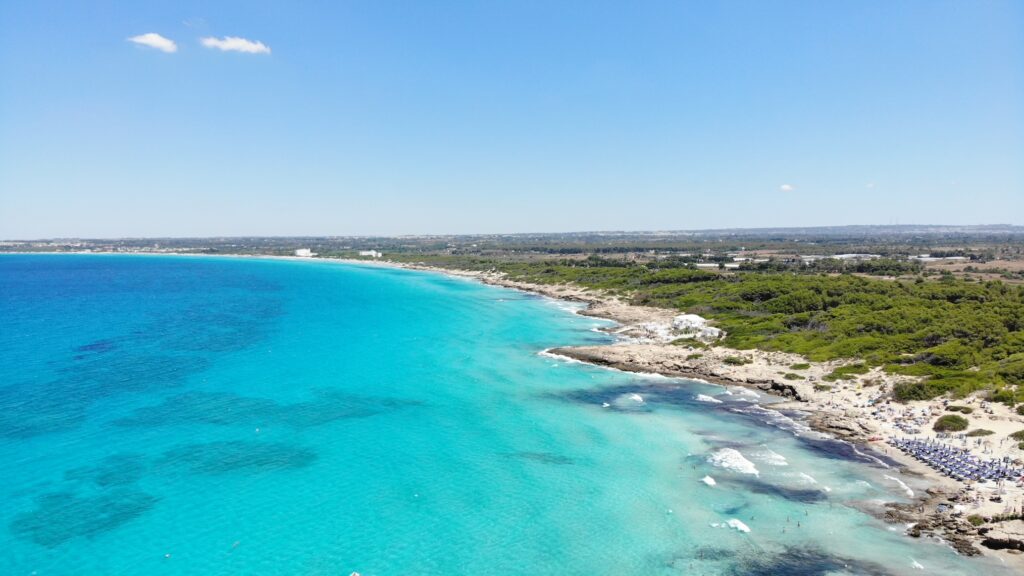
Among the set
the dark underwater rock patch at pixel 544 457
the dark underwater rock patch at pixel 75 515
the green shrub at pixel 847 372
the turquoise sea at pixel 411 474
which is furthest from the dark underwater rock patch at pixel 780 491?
the dark underwater rock patch at pixel 75 515

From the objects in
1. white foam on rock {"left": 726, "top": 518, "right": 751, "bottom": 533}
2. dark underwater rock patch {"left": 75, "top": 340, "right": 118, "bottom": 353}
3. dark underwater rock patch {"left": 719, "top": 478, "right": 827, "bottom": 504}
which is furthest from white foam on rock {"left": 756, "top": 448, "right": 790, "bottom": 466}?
dark underwater rock patch {"left": 75, "top": 340, "right": 118, "bottom": 353}

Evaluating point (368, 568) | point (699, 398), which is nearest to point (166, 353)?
point (368, 568)

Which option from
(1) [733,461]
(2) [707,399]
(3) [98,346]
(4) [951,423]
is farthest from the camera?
(3) [98,346]

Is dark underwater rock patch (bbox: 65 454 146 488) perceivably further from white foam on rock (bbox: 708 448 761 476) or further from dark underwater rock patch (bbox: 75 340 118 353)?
dark underwater rock patch (bbox: 75 340 118 353)

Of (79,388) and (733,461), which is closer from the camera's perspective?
(733,461)

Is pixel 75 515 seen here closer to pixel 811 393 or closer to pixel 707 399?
pixel 707 399

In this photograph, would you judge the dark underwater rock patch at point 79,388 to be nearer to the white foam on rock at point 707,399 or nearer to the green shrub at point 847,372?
the white foam on rock at point 707,399

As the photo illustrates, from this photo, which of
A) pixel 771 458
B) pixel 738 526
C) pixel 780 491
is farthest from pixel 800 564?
pixel 771 458
